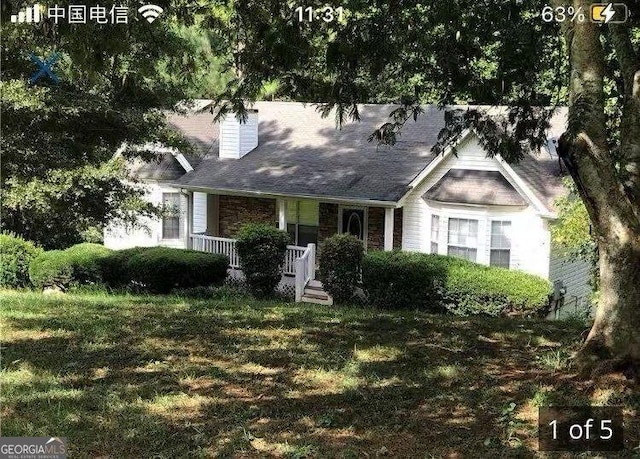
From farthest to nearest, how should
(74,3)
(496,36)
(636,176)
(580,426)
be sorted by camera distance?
(496,36)
(74,3)
(636,176)
(580,426)

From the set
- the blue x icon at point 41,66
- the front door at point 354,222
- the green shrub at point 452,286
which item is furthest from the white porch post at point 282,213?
the blue x icon at point 41,66

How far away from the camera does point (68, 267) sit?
49.0 feet

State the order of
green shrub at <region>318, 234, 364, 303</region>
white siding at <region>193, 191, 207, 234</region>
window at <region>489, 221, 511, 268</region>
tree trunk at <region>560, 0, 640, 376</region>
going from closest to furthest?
tree trunk at <region>560, 0, 640, 376</region>
green shrub at <region>318, 234, 364, 303</region>
window at <region>489, 221, 511, 268</region>
white siding at <region>193, 191, 207, 234</region>

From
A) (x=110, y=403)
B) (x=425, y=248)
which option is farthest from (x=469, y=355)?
(x=425, y=248)

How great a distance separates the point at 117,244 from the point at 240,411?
62.8ft

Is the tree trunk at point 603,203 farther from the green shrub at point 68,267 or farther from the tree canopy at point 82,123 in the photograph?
the green shrub at point 68,267

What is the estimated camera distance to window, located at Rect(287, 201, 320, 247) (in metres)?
20.0

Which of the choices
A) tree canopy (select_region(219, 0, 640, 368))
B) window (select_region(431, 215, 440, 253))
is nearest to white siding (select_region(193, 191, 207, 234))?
window (select_region(431, 215, 440, 253))

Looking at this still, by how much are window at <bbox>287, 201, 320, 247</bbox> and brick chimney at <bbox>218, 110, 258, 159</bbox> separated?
8.12ft

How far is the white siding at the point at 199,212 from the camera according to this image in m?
21.2

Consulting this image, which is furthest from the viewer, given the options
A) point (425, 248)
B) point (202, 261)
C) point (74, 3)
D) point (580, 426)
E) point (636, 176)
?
point (425, 248)

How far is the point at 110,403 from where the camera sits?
15.2 feet

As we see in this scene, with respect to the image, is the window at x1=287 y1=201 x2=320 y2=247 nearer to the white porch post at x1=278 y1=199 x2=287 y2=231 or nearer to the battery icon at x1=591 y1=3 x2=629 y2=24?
the white porch post at x1=278 y1=199 x2=287 y2=231

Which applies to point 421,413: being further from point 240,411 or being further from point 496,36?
point 496,36
